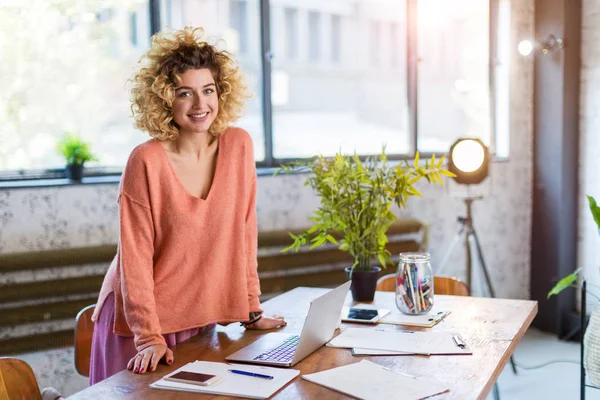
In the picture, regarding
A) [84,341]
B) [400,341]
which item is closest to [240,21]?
[84,341]

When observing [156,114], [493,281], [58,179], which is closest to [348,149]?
[493,281]

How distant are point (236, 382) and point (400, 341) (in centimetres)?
53

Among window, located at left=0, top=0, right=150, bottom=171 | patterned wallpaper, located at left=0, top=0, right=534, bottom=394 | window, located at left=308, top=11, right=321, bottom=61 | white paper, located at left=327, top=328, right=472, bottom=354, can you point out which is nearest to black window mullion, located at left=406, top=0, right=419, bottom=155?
patterned wallpaper, located at left=0, top=0, right=534, bottom=394

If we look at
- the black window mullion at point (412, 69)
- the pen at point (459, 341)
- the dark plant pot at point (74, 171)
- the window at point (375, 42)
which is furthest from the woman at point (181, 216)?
the black window mullion at point (412, 69)

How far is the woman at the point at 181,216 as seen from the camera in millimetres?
1865

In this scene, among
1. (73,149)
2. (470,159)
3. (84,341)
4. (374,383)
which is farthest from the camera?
(470,159)

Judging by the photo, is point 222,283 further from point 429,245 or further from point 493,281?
point 493,281

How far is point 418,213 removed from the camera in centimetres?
433

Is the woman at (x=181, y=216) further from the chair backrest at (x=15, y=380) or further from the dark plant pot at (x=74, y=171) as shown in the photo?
the dark plant pot at (x=74, y=171)

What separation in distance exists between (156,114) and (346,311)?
0.87m

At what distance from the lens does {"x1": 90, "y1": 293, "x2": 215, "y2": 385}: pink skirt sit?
1.97 metres

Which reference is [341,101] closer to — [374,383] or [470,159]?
[470,159]

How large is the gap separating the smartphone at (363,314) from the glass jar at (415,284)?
0.08 metres

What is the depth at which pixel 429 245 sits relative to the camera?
14.5ft
